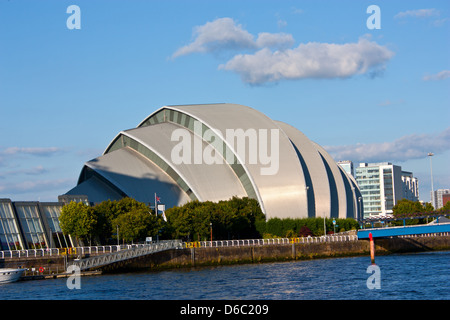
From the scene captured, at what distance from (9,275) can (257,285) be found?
60.8 ft

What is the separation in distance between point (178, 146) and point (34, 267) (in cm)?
3551

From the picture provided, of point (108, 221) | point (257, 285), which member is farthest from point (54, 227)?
point (257, 285)

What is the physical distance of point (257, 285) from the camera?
43.2 metres

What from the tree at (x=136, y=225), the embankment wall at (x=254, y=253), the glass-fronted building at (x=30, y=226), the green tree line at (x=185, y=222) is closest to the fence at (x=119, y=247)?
the embankment wall at (x=254, y=253)

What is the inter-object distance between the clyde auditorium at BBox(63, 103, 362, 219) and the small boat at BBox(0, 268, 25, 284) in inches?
1084

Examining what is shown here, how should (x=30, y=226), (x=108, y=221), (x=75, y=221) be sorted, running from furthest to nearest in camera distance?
(x=108, y=221), (x=75, y=221), (x=30, y=226)

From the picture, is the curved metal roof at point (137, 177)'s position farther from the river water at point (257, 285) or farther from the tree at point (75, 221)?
the river water at point (257, 285)

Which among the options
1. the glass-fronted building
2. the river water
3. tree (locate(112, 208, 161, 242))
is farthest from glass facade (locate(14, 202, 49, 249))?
the river water

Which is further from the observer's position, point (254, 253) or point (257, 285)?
point (254, 253)

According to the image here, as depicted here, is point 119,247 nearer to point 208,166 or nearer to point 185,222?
point 185,222

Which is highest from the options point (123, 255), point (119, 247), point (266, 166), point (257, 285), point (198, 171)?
point (266, 166)

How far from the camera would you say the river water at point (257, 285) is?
38.0 meters

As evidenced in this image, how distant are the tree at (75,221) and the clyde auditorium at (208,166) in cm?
1459

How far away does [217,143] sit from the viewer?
278ft
